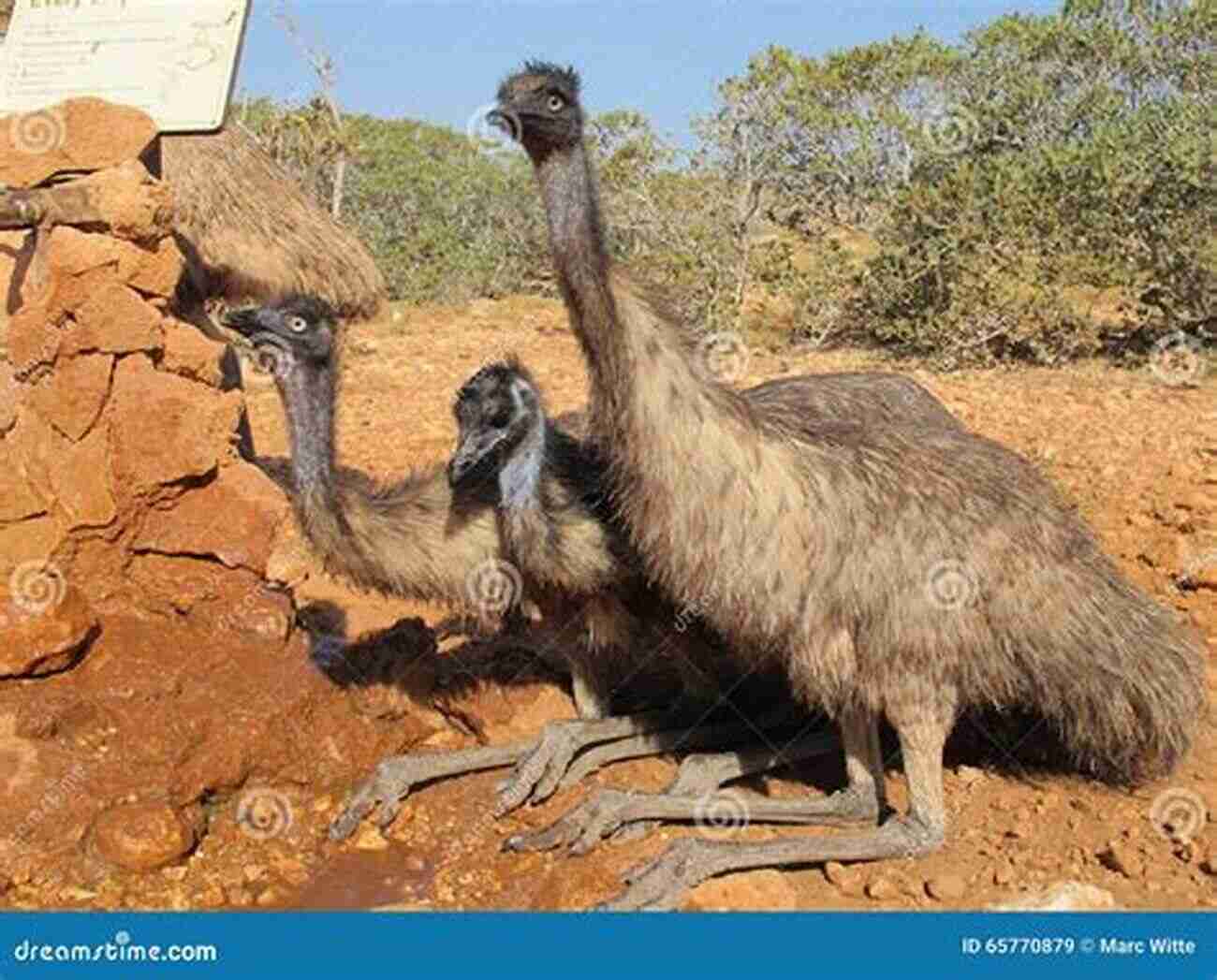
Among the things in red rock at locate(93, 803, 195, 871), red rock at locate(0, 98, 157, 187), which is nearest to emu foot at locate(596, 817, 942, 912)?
red rock at locate(93, 803, 195, 871)

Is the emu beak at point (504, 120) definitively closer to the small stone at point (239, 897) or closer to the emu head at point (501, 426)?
the emu head at point (501, 426)

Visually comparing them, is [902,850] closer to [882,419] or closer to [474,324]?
[882,419]

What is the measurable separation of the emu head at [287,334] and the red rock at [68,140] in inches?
32.2

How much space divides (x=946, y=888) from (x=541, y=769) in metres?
1.36

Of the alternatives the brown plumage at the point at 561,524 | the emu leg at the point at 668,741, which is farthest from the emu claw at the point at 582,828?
the brown plumage at the point at 561,524

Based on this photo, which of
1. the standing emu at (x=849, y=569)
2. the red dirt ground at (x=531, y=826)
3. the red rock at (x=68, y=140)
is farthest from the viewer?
the red rock at (x=68, y=140)

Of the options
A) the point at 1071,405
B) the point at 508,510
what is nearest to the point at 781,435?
the point at 508,510

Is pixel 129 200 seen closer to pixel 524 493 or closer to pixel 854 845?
→ pixel 524 493

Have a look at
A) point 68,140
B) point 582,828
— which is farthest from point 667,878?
point 68,140

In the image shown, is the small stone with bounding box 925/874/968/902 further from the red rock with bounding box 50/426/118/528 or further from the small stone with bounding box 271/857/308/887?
the red rock with bounding box 50/426/118/528

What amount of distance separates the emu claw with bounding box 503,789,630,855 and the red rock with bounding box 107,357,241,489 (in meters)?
1.60

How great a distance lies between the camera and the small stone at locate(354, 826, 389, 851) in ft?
15.2

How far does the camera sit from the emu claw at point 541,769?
15.6 ft

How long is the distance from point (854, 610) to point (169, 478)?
2.22 m
